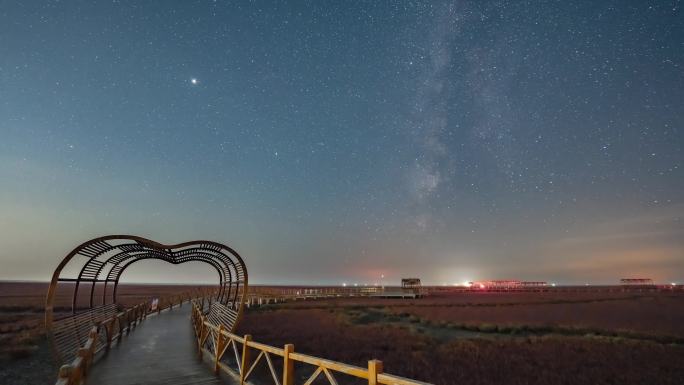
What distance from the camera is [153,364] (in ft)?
31.7

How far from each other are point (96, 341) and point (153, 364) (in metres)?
1.58

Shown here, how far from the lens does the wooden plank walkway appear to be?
8219mm

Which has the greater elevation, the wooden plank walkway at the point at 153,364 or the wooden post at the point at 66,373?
the wooden post at the point at 66,373

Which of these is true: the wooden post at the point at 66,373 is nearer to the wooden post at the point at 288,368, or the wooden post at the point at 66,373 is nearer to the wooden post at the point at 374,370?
the wooden post at the point at 288,368

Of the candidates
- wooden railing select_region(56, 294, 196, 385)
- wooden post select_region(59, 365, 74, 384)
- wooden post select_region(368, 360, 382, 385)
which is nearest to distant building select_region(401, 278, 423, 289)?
wooden railing select_region(56, 294, 196, 385)

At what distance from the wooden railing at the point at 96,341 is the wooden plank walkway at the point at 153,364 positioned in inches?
15.9

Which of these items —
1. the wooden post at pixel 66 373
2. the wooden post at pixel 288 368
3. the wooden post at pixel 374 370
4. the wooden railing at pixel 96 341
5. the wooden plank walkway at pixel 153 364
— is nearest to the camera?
the wooden post at pixel 374 370

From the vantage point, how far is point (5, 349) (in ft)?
52.2

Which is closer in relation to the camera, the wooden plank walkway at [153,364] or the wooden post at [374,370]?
the wooden post at [374,370]

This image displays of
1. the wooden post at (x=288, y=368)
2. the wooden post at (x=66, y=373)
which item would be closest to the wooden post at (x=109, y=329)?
the wooden post at (x=66, y=373)

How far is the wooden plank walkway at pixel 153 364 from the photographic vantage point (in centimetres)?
822

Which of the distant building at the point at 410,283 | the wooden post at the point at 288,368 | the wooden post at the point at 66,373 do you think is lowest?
the distant building at the point at 410,283

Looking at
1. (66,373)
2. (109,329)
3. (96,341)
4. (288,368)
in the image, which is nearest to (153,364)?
(96,341)

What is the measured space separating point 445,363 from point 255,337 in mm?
10461
